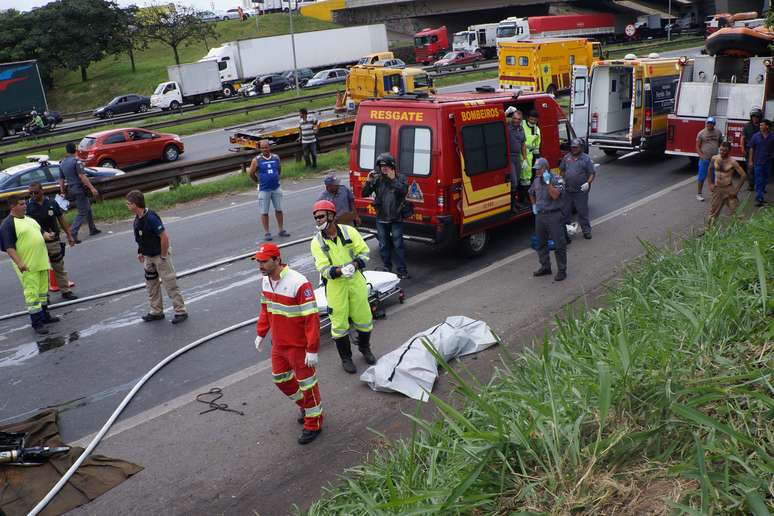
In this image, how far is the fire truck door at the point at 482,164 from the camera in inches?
423

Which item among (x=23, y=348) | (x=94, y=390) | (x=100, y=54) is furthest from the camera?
(x=100, y=54)

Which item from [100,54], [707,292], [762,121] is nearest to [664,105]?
[762,121]

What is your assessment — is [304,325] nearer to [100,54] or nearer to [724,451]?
[724,451]

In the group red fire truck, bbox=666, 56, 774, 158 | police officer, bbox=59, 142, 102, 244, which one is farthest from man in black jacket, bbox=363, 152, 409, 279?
red fire truck, bbox=666, 56, 774, 158

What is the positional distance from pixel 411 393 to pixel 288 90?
43.1 metres

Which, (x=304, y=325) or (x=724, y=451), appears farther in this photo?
(x=304, y=325)

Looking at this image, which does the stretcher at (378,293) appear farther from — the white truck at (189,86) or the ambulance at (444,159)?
the white truck at (189,86)

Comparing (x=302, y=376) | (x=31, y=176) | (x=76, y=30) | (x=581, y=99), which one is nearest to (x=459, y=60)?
(x=76, y=30)

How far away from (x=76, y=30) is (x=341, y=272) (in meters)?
56.9

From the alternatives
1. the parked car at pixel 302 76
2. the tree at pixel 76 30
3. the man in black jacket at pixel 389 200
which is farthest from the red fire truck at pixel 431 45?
the man in black jacket at pixel 389 200

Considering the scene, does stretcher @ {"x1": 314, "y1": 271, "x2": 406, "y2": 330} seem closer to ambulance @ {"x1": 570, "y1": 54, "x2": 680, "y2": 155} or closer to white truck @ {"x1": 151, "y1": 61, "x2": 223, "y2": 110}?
ambulance @ {"x1": 570, "y1": 54, "x2": 680, "y2": 155}

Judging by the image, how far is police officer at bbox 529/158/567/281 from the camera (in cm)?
1000

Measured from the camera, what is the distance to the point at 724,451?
11.5ft

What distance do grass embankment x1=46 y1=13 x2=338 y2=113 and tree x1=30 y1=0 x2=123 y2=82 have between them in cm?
206
